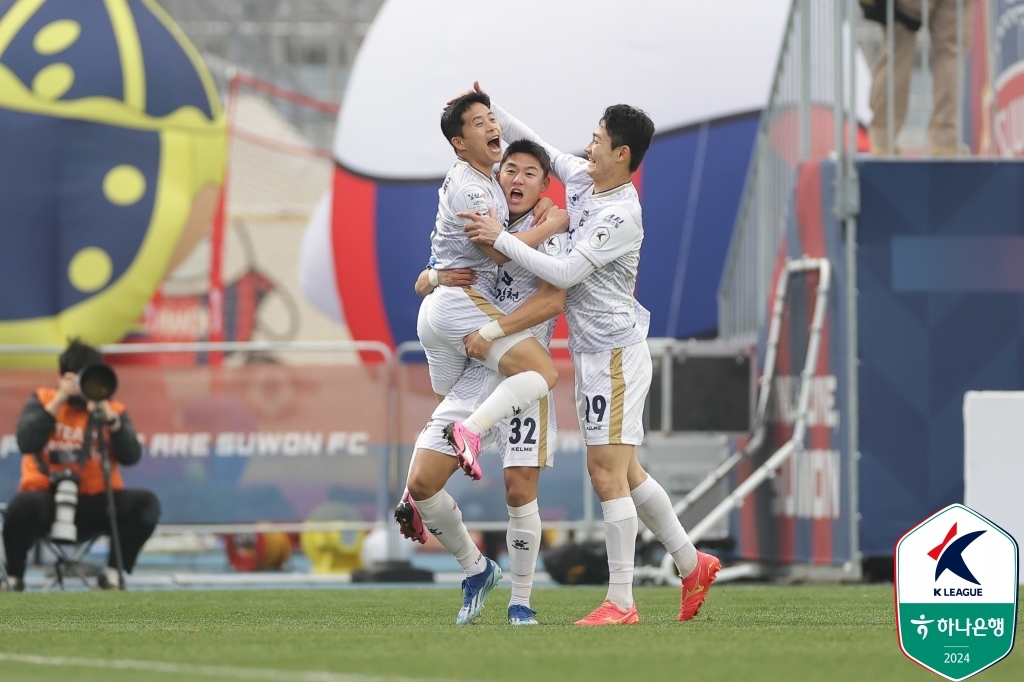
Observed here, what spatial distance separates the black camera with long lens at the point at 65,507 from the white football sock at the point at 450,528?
4.35m

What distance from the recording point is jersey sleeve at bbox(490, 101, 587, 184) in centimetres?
675

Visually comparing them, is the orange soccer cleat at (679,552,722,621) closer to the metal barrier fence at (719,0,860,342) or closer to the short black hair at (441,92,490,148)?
the short black hair at (441,92,490,148)

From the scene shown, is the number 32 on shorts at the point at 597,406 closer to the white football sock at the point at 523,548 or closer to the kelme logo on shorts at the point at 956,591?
the white football sock at the point at 523,548

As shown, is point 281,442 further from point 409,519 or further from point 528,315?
point 528,315

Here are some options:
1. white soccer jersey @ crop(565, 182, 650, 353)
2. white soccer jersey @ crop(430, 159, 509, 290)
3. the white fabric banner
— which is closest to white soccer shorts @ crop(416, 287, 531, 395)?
white soccer jersey @ crop(430, 159, 509, 290)

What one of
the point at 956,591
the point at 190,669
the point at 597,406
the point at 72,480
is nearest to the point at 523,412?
the point at 597,406

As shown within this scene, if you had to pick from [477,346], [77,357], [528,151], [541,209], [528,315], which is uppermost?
[528,151]

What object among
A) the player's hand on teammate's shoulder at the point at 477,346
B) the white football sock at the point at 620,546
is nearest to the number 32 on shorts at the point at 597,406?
the white football sock at the point at 620,546

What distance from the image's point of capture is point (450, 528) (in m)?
6.64

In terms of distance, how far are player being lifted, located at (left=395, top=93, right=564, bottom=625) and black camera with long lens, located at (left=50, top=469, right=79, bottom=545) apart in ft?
14.3

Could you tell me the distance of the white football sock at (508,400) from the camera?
6285mm

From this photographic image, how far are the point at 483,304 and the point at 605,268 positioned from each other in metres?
0.49

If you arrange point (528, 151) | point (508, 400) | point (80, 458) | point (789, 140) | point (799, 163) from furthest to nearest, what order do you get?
point (789, 140), point (799, 163), point (80, 458), point (528, 151), point (508, 400)

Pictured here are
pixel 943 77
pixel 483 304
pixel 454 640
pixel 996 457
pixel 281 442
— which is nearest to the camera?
pixel 454 640
